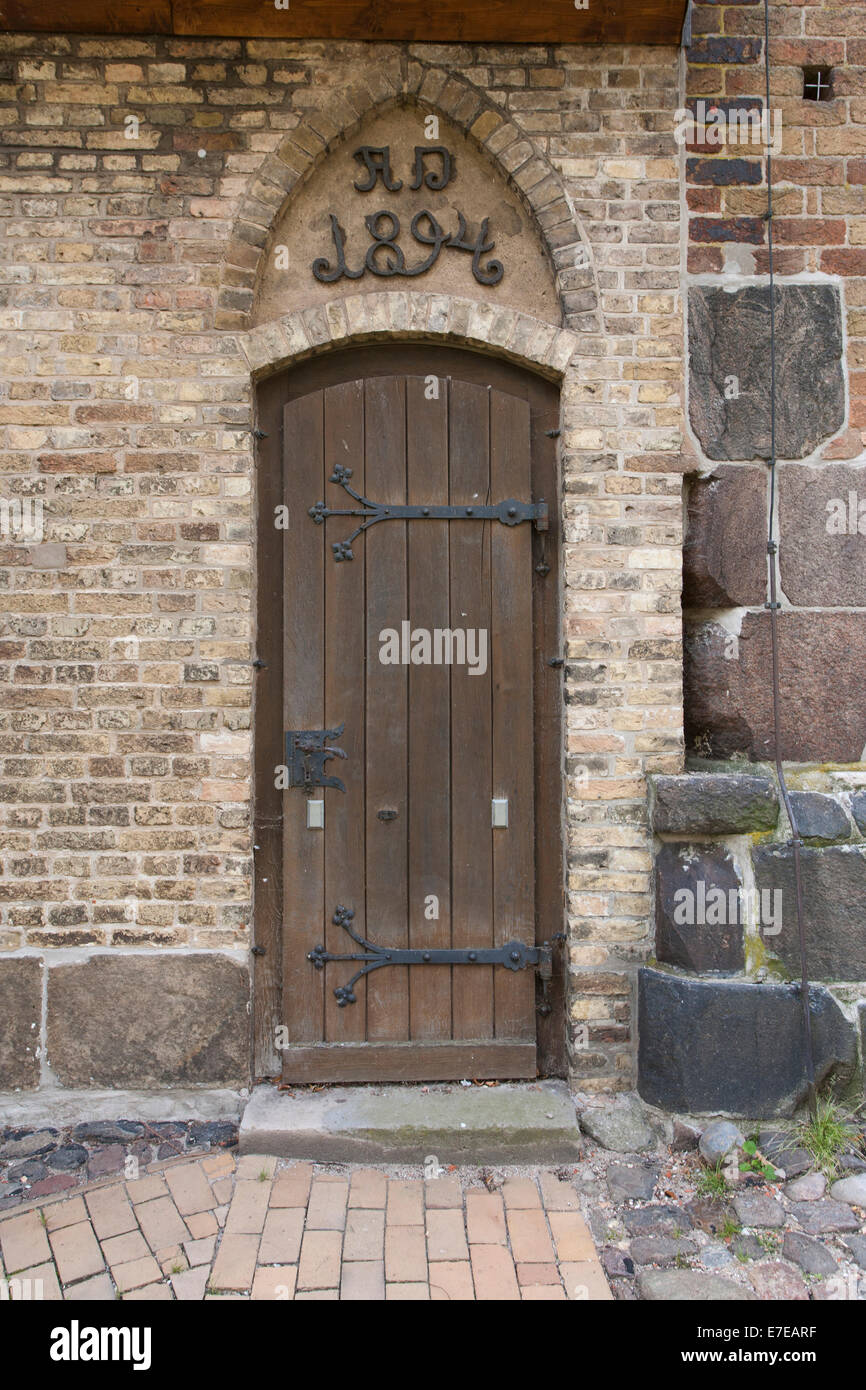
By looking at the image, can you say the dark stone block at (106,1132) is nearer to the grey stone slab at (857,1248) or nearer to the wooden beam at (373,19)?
the grey stone slab at (857,1248)

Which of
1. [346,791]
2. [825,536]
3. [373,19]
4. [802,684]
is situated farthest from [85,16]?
[802,684]

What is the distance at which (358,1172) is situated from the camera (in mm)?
2770

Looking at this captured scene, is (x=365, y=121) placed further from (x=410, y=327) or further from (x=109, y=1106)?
(x=109, y=1106)

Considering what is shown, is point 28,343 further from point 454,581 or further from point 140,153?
point 454,581

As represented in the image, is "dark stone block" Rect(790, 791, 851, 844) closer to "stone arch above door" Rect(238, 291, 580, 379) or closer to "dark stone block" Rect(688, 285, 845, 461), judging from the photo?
"dark stone block" Rect(688, 285, 845, 461)

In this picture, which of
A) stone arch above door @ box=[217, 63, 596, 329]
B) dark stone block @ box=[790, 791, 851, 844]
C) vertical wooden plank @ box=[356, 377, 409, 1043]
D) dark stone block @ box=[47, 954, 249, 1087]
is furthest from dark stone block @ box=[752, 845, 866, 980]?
stone arch above door @ box=[217, 63, 596, 329]

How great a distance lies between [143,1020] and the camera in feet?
9.89

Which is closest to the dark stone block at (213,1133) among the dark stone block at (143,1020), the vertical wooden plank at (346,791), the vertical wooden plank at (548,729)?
the dark stone block at (143,1020)

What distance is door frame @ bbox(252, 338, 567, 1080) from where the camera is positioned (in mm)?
3170

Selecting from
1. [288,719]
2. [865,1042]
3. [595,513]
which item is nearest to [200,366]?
[288,719]

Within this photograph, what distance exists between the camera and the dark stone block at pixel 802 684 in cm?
312

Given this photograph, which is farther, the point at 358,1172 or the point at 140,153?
the point at 140,153

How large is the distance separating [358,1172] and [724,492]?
8.45 feet

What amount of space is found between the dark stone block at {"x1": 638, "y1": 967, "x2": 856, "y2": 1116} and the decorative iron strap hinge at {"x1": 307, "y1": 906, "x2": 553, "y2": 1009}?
0.55 meters
